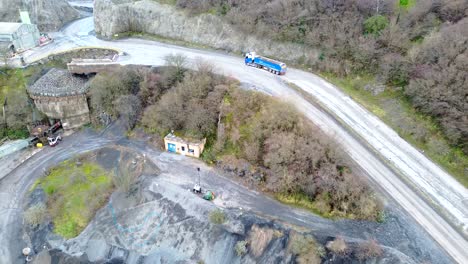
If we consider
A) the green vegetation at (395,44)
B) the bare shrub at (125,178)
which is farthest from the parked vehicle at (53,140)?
the green vegetation at (395,44)

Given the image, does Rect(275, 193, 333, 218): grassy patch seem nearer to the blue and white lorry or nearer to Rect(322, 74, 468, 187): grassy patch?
Rect(322, 74, 468, 187): grassy patch

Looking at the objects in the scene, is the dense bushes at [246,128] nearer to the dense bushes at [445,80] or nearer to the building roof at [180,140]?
the building roof at [180,140]

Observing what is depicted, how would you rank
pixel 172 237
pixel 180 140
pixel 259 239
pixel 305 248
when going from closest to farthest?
pixel 305 248, pixel 259 239, pixel 172 237, pixel 180 140

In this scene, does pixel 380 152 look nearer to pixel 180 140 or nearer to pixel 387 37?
pixel 387 37

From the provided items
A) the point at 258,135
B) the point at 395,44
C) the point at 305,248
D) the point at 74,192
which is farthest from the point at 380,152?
the point at 74,192

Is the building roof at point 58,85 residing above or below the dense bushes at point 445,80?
below

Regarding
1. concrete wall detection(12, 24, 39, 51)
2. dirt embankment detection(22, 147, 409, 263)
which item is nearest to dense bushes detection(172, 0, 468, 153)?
dirt embankment detection(22, 147, 409, 263)
